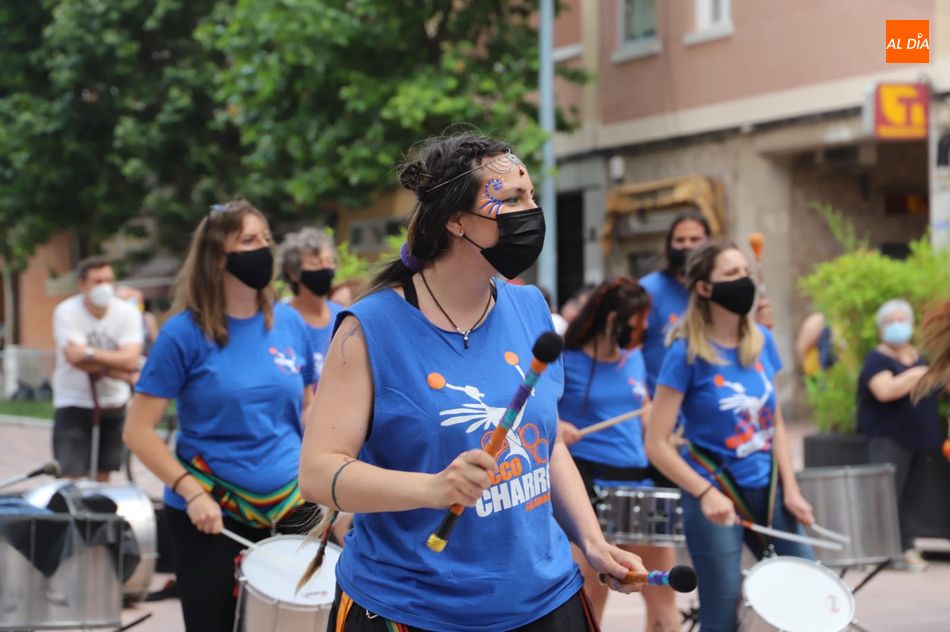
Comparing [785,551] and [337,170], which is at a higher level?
[337,170]

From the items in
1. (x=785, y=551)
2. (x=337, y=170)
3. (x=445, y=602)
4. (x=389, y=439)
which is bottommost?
(x=785, y=551)

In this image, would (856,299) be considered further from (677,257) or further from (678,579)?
(678,579)

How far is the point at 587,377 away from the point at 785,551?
4.42 feet

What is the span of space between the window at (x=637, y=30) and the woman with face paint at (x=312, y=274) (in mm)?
13572

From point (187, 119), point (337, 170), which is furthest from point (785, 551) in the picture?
point (187, 119)

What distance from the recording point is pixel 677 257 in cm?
704

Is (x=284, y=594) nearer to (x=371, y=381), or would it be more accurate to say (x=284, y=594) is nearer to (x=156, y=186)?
(x=371, y=381)

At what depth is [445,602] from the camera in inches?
115

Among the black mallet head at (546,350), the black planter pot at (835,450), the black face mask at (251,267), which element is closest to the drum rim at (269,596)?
the black face mask at (251,267)

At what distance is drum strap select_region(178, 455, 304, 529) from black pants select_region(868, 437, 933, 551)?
598 centimetres

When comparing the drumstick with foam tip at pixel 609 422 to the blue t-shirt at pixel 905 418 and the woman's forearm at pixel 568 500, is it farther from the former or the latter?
the blue t-shirt at pixel 905 418

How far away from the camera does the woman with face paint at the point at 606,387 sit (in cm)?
632

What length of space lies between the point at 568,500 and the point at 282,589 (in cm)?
141

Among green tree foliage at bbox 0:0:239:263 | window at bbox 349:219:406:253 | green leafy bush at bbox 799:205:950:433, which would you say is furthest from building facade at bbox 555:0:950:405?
green tree foliage at bbox 0:0:239:263
